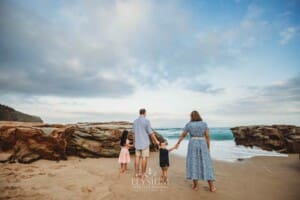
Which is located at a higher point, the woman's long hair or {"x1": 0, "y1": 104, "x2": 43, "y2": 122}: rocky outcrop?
{"x1": 0, "y1": 104, "x2": 43, "y2": 122}: rocky outcrop

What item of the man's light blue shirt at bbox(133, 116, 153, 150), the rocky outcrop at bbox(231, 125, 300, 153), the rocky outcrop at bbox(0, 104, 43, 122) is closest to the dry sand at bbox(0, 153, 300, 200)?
the man's light blue shirt at bbox(133, 116, 153, 150)

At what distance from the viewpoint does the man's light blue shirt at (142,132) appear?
7266 millimetres

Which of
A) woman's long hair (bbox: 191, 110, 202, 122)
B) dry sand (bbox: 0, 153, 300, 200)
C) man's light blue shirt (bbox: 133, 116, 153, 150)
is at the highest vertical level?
woman's long hair (bbox: 191, 110, 202, 122)

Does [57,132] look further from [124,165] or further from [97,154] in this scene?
[124,165]

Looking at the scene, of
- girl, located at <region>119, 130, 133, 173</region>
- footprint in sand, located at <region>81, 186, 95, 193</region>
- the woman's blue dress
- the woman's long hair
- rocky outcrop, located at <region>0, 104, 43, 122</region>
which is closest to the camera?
footprint in sand, located at <region>81, 186, 95, 193</region>

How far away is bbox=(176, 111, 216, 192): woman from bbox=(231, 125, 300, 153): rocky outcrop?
1274 centimetres

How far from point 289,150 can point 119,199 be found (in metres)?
15.3

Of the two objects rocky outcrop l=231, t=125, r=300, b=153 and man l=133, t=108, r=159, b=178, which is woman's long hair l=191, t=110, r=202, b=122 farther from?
rocky outcrop l=231, t=125, r=300, b=153

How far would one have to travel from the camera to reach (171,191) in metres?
5.50

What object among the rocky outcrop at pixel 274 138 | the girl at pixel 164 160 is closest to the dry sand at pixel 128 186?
the girl at pixel 164 160

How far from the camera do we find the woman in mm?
5574

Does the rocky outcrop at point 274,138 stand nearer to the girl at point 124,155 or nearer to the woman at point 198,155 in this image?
the woman at point 198,155

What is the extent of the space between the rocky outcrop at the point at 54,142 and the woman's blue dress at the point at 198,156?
7.09 metres

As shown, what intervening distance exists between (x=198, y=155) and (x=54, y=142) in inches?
306
